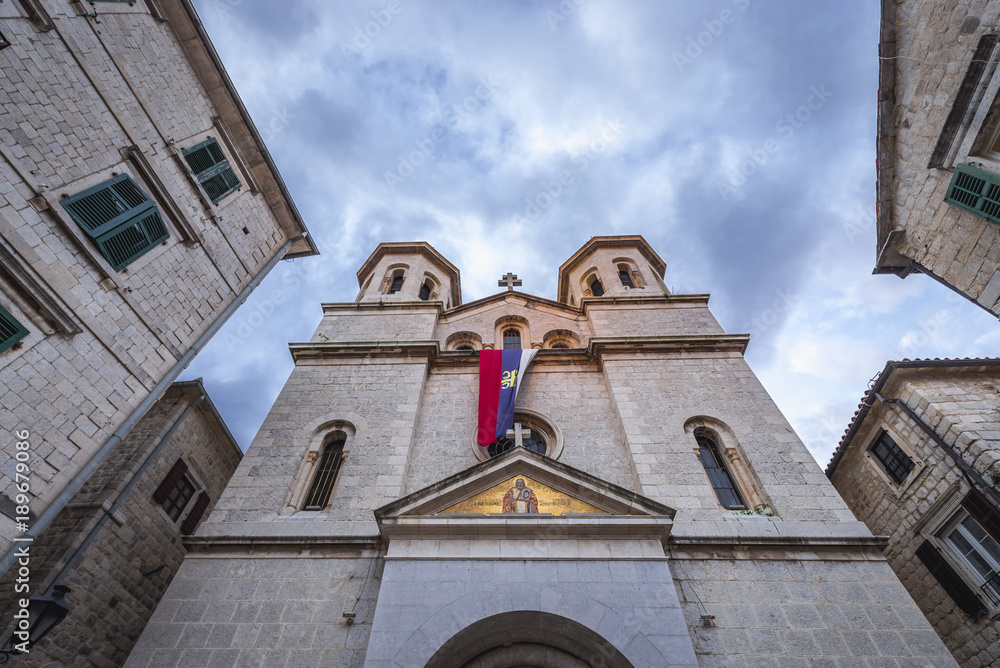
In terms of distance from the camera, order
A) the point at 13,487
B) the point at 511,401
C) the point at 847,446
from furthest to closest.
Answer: the point at 847,446, the point at 511,401, the point at 13,487

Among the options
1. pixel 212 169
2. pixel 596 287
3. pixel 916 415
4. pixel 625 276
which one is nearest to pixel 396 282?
pixel 596 287

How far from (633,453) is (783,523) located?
2.78m

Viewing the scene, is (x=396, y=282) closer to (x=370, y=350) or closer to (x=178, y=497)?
(x=370, y=350)

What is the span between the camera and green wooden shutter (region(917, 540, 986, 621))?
9125mm

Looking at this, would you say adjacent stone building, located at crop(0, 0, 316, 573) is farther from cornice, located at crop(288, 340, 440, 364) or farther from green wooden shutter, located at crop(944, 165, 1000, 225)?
green wooden shutter, located at crop(944, 165, 1000, 225)

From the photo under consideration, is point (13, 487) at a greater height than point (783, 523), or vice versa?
point (783, 523)

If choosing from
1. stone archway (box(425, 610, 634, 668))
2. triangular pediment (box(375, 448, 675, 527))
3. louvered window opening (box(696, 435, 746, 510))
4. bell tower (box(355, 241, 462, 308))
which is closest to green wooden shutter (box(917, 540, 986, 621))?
louvered window opening (box(696, 435, 746, 510))

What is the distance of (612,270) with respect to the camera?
1836 centimetres

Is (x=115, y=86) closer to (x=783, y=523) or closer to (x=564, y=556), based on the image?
(x=564, y=556)

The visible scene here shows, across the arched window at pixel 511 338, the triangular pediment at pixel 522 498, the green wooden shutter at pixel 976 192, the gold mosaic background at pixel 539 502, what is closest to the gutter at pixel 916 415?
the green wooden shutter at pixel 976 192

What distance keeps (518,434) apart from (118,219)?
812 cm

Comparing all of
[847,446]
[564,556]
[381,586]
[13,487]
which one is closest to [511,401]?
[564,556]

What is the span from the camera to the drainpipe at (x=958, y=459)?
28.9 ft

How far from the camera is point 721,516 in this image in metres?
8.62
